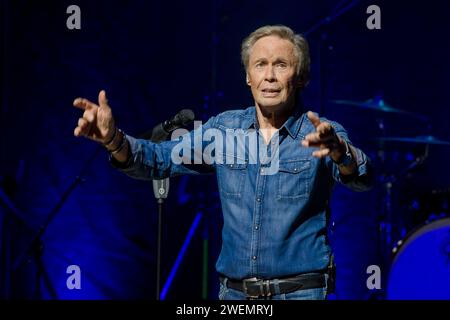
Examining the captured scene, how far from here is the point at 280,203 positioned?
2443mm

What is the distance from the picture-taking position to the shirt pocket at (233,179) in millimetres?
2527

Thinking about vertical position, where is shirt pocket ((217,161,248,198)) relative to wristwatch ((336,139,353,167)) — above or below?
below

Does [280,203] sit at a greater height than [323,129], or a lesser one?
lesser

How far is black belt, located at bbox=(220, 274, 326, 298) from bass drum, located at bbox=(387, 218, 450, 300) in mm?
1574

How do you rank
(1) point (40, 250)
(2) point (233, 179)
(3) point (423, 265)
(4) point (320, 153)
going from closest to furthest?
(4) point (320, 153) < (2) point (233, 179) < (3) point (423, 265) < (1) point (40, 250)

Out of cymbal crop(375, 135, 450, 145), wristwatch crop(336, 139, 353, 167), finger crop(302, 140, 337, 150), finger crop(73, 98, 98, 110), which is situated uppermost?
finger crop(73, 98, 98, 110)

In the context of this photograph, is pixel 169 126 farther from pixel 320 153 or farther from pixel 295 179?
pixel 320 153

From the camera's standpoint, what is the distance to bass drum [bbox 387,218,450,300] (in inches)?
147

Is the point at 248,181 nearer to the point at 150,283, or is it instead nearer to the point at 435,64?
the point at 150,283

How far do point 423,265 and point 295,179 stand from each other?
5.39ft

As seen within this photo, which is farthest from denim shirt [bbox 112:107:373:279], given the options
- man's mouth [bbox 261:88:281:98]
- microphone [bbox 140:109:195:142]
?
microphone [bbox 140:109:195:142]

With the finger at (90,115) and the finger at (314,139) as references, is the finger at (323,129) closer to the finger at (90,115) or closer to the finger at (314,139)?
the finger at (314,139)

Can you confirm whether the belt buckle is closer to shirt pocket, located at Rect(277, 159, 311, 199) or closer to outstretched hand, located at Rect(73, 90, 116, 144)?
shirt pocket, located at Rect(277, 159, 311, 199)

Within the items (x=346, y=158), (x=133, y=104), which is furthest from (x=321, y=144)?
(x=133, y=104)
